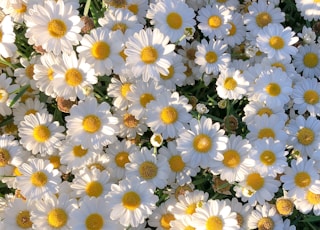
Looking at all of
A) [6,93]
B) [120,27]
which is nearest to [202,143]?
[120,27]

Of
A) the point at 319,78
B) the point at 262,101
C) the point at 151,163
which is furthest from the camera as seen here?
the point at 319,78

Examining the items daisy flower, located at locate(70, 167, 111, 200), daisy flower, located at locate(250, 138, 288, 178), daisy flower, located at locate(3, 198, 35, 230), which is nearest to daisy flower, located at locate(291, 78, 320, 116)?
daisy flower, located at locate(250, 138, 288, 178)

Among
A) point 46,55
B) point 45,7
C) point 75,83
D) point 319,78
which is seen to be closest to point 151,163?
point 75,83

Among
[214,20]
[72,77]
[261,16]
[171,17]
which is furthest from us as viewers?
[261,16]

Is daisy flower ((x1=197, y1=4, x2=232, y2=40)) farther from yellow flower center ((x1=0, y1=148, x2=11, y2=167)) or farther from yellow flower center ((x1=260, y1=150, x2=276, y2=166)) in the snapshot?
yellow flower center ((x1=0, y1=148, x2=11, y2=167))

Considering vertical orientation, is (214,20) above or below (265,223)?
above

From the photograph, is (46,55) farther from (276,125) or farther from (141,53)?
(276,125)

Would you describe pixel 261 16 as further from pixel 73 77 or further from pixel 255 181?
pixel 73 77
